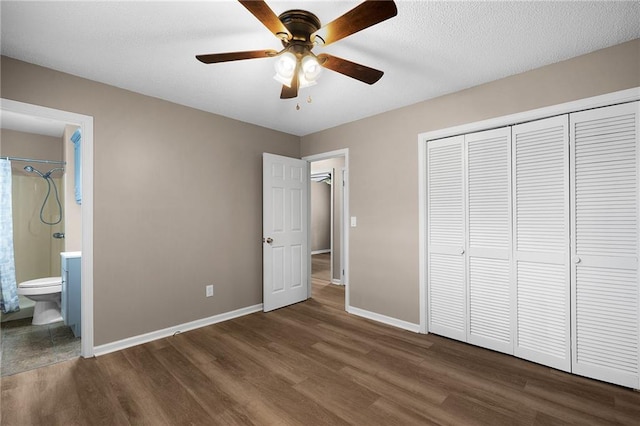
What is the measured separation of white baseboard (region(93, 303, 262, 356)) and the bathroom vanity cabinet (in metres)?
0.66

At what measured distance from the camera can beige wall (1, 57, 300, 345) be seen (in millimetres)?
2629

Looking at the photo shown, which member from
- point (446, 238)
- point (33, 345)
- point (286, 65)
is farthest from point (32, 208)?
point (446, 238)

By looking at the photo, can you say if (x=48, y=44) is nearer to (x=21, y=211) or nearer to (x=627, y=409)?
(x=21, y=211)

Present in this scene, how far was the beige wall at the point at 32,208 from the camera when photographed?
3742 millimetres

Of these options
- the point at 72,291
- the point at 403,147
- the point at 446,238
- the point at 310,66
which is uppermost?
the point at 310,66

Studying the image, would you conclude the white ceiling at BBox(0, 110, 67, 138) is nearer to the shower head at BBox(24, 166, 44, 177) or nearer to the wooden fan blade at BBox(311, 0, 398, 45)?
the shower head at BBox(24, 166, 44, 177)

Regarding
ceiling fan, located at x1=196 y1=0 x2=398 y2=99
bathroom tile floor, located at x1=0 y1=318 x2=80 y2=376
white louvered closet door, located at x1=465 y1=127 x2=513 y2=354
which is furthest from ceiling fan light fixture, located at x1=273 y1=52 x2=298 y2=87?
bathroom tile floor, located at x1=0 y1=318 x2=80 y2=376

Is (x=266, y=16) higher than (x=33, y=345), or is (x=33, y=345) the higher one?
(x=266, y=16)

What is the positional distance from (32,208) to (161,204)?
91.3 inches

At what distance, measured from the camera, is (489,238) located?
273 cm

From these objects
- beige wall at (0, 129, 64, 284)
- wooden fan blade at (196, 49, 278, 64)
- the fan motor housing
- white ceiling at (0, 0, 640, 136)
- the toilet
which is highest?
white ceiling at (0, 0, 640, 136)

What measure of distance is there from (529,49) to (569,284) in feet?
5.96

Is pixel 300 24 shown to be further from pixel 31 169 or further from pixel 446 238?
pixel 31 169

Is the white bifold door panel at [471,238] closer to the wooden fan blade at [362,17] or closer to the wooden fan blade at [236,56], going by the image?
the wooden fan blade at [362,17]
